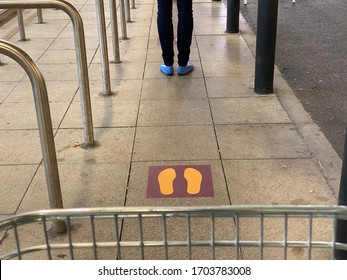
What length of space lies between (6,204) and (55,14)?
5.56m

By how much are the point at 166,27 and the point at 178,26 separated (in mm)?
118

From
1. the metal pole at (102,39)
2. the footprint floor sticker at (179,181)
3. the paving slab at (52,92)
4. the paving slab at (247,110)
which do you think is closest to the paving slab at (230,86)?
the paving slab at (247,110)

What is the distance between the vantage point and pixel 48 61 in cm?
563

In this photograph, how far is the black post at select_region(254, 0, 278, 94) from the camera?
441 centimetres

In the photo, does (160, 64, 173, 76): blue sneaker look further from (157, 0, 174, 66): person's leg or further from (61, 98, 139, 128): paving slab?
(61, 98, 139, 128): paving slab

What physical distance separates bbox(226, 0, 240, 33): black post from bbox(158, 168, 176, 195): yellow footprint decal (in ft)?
11.7

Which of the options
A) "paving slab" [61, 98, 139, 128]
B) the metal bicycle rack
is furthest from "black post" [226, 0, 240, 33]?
the metal bicycle rack

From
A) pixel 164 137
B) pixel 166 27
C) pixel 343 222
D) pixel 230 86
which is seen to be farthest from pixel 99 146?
pixel 343 222

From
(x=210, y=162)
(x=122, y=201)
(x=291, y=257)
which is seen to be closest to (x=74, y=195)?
(x=122, y=201)

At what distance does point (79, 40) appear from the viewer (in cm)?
338

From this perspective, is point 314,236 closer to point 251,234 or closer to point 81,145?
point 251,234

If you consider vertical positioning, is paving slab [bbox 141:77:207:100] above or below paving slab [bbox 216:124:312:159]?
below

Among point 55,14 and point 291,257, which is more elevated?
point 291,257

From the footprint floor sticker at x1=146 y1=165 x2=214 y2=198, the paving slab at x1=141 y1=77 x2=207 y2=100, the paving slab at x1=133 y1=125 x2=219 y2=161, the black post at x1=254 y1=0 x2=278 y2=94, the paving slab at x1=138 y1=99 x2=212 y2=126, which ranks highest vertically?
the black post at x1=254 y1=0 x2=278 y2=94
